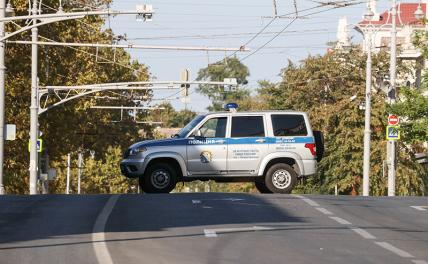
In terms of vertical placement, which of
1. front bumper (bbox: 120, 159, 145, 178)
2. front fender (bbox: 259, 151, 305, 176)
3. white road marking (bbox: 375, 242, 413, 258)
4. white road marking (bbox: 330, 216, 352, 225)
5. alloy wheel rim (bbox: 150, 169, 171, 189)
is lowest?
white road marking (bbox: 375, 242, 413, 258)

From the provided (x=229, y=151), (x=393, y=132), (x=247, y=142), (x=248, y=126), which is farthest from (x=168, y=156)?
(x=393, y=132)

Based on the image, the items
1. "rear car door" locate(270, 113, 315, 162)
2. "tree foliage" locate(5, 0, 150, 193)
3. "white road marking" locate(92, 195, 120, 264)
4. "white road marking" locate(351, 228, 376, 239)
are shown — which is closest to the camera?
"white road marking" locate(92, 195, 120, 264)

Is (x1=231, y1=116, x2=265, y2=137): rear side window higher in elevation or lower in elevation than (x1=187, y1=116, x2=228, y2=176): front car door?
higher

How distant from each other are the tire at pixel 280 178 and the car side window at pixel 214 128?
1512mm

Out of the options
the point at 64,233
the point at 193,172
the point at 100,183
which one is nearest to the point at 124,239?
the point at 64,233

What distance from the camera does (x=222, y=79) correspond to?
642 feet

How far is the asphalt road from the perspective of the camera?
16344 mm

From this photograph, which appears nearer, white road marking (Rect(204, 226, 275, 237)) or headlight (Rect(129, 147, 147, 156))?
white road marking (Rect(204, 226, 275, 237))

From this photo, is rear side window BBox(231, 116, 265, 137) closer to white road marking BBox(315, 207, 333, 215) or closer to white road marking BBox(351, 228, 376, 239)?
white road marking BBox(315, 207, 333, 215)

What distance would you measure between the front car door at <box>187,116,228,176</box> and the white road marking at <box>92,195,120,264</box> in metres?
4.30

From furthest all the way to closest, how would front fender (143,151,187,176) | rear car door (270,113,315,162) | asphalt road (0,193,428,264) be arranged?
rear car door (270,113,315,162) → front fender (143,151,187,176) → asphalt road (0,193,428,264)

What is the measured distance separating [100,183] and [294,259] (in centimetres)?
8550

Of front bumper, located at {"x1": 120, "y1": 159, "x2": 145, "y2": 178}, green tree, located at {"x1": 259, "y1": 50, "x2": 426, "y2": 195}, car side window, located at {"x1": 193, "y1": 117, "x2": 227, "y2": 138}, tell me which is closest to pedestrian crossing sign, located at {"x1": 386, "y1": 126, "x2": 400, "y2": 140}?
green tree, located at {"x1": 259, "y1": 50, "x2": 426, "y2": 195}

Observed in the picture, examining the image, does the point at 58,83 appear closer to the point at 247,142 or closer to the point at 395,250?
the point at 247,142
